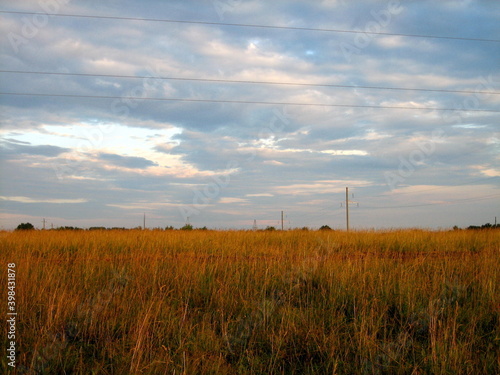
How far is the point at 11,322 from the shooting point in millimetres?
5211

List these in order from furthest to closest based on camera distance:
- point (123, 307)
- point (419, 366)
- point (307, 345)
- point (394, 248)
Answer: point (394, 248)
point (123, 307)
point (307, 345)
point (419, 366)

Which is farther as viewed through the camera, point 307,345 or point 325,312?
point 325,312

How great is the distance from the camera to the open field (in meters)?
4.41

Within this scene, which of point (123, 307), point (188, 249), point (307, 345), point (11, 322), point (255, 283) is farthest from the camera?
point (188, 249)

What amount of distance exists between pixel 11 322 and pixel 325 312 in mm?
4326

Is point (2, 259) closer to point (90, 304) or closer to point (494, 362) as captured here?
point (90, 304)

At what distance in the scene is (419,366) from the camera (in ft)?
14.5

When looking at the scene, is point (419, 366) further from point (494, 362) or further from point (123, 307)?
point (123, 307)

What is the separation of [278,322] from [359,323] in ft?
3.65

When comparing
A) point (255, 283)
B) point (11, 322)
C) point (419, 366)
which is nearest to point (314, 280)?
point (255, 283)

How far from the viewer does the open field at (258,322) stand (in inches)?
174

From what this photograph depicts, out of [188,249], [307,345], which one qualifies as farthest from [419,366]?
[188,249]

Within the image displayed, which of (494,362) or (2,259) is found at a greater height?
(2,259)

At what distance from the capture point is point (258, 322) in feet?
17.5
